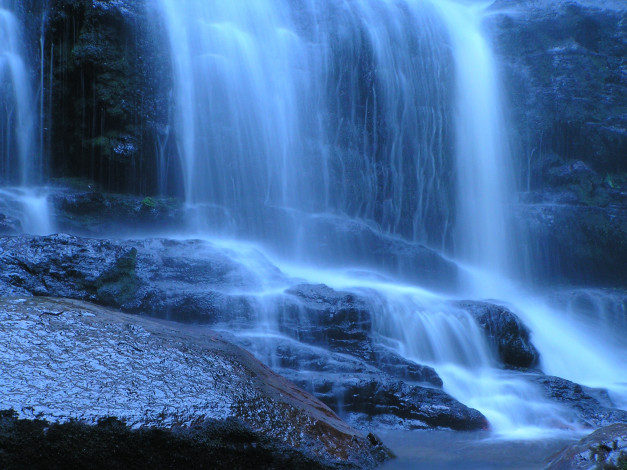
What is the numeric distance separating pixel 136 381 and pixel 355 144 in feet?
38.1

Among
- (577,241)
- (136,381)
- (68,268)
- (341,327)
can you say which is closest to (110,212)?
(68,268)

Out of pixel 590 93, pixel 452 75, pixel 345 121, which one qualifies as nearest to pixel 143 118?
pixel 345 121

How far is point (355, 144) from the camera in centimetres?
1421

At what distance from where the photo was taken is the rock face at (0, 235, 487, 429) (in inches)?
242

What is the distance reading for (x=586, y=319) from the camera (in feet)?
41.7

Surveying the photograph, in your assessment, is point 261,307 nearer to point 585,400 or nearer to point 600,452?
point 585,400

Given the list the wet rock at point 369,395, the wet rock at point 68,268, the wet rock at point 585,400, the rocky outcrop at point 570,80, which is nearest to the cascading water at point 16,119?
the wet rock at point 68,268

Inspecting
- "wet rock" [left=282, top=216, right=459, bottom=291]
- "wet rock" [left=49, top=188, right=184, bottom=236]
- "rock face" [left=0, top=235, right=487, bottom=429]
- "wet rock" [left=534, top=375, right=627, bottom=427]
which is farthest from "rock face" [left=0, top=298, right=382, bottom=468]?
"wet rock" [left=282, top=216, right=459, bottom=291]

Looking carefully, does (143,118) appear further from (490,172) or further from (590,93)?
(590,93)

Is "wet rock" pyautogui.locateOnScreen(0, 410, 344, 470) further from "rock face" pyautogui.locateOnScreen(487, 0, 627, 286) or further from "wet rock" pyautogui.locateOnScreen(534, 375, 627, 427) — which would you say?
"rock face" pyautogui.locateOnScreen(487, 0, 627, 286)

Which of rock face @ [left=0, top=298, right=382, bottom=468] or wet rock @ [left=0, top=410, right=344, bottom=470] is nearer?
wet rock @ [left=0, top=410, right=344, bottom=470]

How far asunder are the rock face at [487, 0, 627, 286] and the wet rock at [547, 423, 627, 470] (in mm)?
11727

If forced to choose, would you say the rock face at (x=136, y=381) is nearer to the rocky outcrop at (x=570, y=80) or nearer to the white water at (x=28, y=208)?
the white water at (x=28, y=208)

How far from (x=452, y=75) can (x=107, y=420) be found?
13946mm
